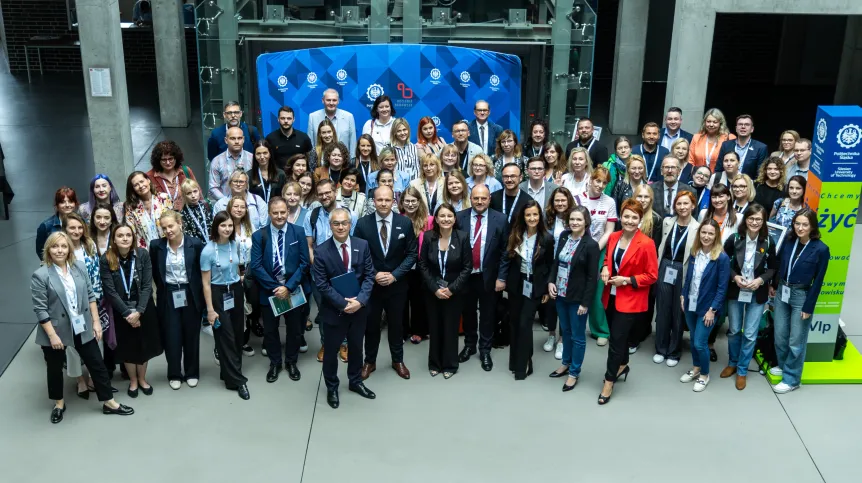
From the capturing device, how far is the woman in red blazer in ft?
23.2

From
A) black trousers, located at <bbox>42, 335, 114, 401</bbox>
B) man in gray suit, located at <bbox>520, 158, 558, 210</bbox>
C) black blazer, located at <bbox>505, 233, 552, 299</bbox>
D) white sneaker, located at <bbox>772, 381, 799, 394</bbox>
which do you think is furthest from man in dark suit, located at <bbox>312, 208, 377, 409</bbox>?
white sneaker, located at <bbox>772, 381, 799, 394</bbox>

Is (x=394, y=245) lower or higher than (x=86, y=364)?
Answer: higher

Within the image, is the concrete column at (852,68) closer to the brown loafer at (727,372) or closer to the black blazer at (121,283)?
the brown loafer at (727,372)

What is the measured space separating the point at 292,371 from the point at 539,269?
7.59ft

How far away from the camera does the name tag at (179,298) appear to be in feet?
23.2

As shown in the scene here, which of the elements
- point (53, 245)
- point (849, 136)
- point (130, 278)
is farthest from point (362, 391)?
point (849, 136)

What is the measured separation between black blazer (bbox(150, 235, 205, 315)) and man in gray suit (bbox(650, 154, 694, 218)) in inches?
163

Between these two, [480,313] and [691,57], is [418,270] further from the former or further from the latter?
[691,57]

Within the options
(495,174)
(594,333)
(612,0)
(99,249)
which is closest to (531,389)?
(594,333)

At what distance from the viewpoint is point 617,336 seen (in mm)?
7207

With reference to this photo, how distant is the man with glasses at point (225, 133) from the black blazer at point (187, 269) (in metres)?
2.53

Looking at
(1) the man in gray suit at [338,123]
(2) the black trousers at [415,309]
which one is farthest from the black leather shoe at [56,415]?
(1) the man in gray suit at [338,123]

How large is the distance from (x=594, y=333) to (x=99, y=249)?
14.7 ft

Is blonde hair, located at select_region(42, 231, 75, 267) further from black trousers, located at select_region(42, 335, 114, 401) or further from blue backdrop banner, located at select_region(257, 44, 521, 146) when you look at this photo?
blue backdrop banner, located at select_region(257, 44, 521, 146)
